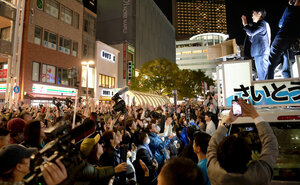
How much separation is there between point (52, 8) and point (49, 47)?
480 cm

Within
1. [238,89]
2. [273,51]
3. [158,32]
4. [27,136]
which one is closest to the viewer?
[27,136]

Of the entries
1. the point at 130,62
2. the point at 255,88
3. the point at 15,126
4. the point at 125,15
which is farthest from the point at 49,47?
the point at 255,88

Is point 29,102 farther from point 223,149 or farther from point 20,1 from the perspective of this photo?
point 223,149

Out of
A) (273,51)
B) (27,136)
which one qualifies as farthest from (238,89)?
(27,136)

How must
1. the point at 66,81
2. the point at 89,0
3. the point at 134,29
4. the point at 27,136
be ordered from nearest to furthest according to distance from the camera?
the point at 27,136, the point at 66,81, the point at 89,0, the point at 134,29

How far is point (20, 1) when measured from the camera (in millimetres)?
20984

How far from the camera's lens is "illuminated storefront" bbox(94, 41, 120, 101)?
100 feet

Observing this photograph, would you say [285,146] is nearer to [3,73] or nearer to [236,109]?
[236,109]

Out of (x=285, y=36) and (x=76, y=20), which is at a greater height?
(x=76, y=20)

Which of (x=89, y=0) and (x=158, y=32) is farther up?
(x=158, y=32)

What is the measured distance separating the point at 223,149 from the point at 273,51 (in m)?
4.45

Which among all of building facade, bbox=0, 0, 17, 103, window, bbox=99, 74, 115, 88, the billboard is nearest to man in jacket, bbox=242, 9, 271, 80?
the billboard

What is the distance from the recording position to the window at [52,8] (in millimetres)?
23861

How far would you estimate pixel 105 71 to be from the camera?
32.5m
